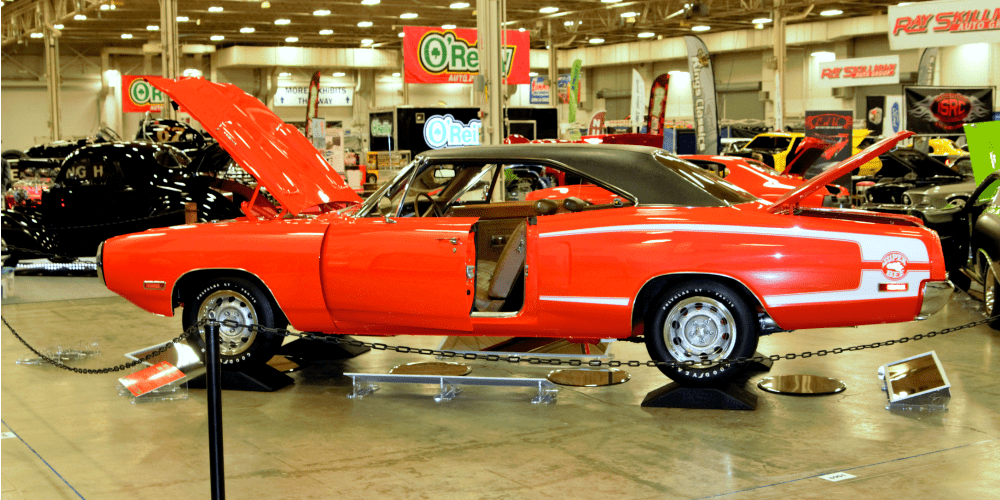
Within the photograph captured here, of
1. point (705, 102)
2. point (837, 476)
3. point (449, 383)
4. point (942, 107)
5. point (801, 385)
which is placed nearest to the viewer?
point (837, 476)

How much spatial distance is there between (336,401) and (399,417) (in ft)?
1.94

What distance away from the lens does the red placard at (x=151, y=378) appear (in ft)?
18.5

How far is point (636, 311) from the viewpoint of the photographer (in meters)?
5.36

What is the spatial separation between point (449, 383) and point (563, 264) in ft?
3.57

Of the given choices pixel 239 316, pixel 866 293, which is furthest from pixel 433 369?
pixel 866 293

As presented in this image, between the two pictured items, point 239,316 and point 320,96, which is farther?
point 320,96

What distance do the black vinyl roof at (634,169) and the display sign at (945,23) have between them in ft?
35.0

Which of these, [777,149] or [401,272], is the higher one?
[777,149]

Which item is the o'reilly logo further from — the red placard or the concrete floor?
the red placard

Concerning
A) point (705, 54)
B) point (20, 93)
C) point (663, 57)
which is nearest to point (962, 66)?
point (663, 57)

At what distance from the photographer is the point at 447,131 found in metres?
19.1

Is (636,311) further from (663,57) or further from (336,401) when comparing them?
(663,57)

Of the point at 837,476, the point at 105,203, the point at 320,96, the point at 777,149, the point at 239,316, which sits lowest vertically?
the point at 837,476

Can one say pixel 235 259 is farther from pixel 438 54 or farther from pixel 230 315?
pixel 438 54
